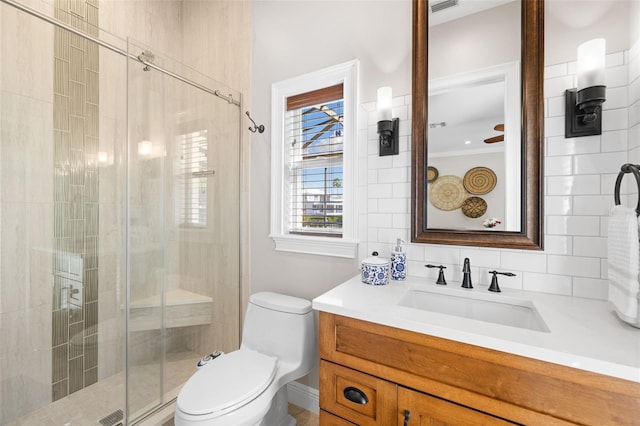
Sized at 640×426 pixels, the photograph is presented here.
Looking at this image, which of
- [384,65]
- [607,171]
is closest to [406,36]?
[384,65]

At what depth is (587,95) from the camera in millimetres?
992

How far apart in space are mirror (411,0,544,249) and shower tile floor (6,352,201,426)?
1.67 metres

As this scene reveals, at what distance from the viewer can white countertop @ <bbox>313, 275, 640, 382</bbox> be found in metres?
0.67

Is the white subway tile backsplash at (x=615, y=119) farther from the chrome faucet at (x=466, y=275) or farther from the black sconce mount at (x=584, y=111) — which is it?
the chrome faucet at (x=466, y=275)

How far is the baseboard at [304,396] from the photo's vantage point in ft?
A: 5.50

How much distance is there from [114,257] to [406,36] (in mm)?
2124

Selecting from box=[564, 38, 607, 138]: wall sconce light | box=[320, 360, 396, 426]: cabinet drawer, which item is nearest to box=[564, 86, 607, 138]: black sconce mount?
box=[564, 38, 607, 138]: wall sconce light

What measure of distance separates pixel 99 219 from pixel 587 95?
248 centimetres

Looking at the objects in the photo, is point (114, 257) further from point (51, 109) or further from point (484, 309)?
point (484, 309)

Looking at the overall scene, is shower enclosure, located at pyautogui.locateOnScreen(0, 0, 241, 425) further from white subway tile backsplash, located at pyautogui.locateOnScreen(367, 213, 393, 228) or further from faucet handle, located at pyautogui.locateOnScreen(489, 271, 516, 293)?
faucet handle, located at pyautogui.locateOnScreen(489, 271, 516, 293)

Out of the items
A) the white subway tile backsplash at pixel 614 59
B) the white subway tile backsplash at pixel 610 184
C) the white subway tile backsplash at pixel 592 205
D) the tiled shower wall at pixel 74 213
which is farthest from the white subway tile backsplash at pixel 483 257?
the tiled shower wall at pixel 74 213

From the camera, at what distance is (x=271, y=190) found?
6.16ft

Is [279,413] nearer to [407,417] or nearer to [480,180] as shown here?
[407,417]

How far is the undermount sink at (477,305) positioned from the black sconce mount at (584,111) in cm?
69
